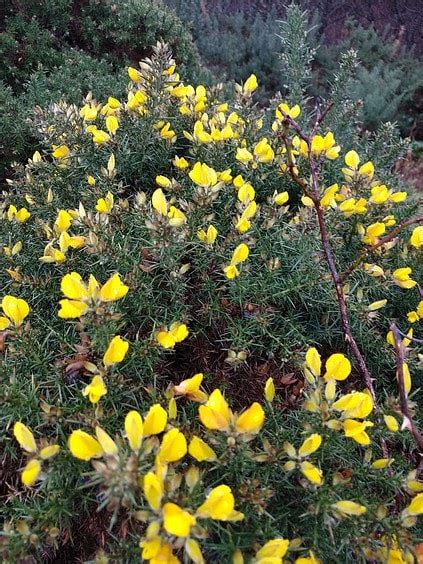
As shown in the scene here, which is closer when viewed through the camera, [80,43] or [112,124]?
[112,124]

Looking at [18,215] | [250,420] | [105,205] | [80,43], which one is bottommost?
[80,43]

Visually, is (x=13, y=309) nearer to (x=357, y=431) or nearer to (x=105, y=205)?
(x=105, y=205)

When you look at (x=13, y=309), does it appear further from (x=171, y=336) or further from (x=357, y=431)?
(x=357, y=431)

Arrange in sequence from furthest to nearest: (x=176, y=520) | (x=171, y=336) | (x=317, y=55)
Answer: (x=317, y=55) → (x=171, y=336) → (x=176, y=520)

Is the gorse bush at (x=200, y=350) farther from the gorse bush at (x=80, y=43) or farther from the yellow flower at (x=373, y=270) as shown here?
the gorse bush at (x=80, y=43)

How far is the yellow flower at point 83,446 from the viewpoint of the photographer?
82cm

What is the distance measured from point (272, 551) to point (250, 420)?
215 mm

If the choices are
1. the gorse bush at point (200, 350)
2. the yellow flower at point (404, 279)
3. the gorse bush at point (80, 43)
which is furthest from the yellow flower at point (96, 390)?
the gorse bush at point (80, 43)

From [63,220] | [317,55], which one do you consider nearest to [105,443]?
[63,220]

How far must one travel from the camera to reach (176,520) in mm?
742

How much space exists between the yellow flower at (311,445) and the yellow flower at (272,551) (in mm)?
158

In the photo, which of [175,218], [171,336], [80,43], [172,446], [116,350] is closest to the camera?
[172,446]

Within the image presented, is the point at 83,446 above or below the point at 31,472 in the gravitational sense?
above

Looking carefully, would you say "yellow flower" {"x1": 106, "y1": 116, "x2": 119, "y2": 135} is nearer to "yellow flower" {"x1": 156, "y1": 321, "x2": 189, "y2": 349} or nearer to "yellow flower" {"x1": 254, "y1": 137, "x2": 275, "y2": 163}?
"yellow flower" {"x1": 254, "y1": 137, "x2": 275, "y2": 163}
